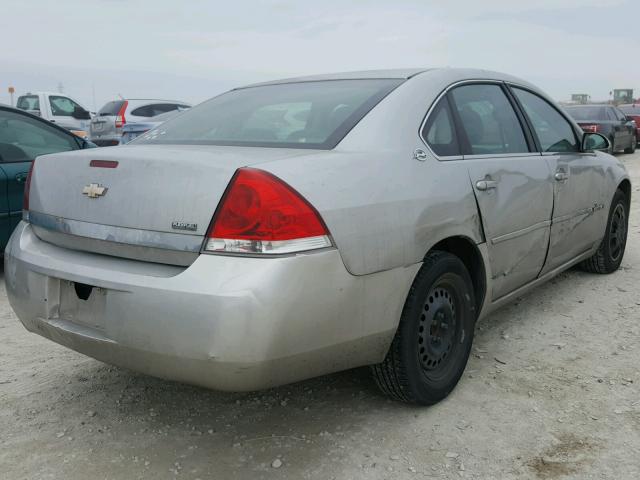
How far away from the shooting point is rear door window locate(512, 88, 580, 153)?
12.5 feet

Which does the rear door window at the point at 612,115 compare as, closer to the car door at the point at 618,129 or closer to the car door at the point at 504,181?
the car door at the point at 618,129

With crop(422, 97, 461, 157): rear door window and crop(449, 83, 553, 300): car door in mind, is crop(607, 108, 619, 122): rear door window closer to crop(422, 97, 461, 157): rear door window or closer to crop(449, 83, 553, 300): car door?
crop(449, 83, 553, 300): car door

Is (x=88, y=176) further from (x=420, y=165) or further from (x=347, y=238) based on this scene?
(x=420, y=165)

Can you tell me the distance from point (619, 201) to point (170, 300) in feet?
13.3

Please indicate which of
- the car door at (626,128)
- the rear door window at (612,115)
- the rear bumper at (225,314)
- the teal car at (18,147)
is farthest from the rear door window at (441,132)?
the car door at (626,128)

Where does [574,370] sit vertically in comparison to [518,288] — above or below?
below

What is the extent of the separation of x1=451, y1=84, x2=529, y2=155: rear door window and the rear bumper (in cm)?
101

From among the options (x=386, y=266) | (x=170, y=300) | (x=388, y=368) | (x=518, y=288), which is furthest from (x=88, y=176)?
(x=518, y=288)

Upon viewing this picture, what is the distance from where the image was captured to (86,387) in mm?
3109

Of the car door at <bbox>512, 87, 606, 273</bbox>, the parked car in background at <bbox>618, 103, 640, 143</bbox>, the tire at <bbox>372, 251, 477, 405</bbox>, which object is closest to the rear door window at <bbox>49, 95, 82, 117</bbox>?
the car door at <bbox>512, 87, 606, 273</bbox>

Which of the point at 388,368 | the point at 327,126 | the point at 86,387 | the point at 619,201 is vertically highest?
the point at 327,126

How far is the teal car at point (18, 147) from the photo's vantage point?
4953mm

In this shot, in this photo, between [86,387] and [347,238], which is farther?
[86,387]

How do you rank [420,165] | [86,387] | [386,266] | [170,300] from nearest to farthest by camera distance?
[170,300], [386,266], [420,165], [86,387]
